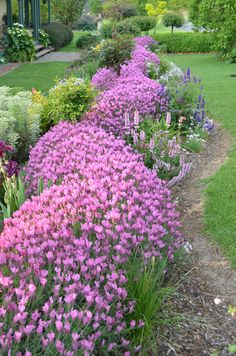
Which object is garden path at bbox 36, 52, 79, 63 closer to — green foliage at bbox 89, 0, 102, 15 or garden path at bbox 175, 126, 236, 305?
garden path at bbox 175, 126, 236, 305

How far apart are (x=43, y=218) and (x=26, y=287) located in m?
0.85

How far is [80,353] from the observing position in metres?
2.53

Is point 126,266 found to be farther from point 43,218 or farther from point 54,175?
point 54,175

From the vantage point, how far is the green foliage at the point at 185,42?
31125 mm

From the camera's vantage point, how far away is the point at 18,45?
20.9m

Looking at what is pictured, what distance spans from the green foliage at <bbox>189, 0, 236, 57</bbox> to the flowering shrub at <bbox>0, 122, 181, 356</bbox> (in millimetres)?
21171

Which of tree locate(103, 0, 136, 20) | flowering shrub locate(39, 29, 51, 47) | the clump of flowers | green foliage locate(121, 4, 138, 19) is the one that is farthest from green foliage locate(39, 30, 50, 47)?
the clump of flowers

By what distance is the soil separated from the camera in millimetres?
3459

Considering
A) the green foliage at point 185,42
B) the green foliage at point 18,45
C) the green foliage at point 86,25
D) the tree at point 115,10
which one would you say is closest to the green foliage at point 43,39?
the green foliage at point 18,45

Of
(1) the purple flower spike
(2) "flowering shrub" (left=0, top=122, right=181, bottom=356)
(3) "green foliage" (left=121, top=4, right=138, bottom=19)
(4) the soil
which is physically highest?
(2) "flowering shrub" (left=0, top=122, right=181, bottom=356)

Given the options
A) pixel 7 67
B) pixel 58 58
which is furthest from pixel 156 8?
pixel 7 67

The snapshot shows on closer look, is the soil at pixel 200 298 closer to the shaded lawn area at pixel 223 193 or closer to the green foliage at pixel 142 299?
the shaded lawn area at pixel 223 193

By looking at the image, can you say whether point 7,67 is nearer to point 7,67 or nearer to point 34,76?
point 7,67

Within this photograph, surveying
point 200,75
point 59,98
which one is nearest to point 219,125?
point 59,98
